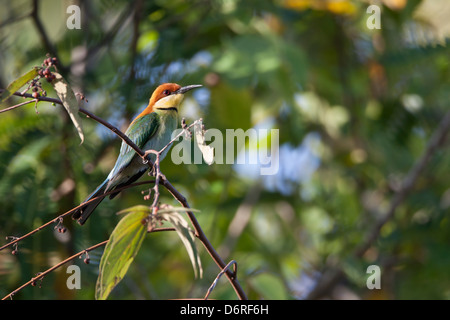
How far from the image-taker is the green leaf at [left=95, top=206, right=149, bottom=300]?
98cm

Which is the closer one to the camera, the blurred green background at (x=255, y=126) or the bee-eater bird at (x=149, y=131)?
the bee-eater bird at (x=149, y=131)

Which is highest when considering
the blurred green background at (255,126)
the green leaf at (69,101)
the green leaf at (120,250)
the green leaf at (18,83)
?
the blurred green background at (255,126)

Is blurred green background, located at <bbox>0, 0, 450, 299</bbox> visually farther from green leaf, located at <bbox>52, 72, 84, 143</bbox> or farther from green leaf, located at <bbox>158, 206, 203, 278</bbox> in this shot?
green leaf, located at <bbox>52, 72, 84, 143</bbox>

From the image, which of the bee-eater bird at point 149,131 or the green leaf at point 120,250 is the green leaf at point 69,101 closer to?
the green leaf at point 120,250

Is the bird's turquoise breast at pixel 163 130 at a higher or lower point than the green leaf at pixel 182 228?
higher

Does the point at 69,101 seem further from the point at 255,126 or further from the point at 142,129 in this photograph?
the point at 255,126

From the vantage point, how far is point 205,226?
119 inches

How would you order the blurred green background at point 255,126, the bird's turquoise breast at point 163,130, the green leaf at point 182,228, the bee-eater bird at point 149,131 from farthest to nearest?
the blurred green background at point 255,126, the bird's turquoise breast at point 163,130, the bee-eater bird at point 149,131, the green leaf at point 182,228

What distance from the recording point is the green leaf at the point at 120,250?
980 millimetres

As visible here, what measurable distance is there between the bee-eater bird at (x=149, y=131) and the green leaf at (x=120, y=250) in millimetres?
615

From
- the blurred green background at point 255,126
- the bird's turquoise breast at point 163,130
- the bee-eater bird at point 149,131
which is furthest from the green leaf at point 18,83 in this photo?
the blurred green background at point 255,126

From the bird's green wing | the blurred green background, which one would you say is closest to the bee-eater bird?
the bird's green wing
